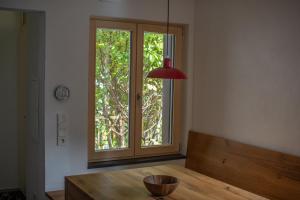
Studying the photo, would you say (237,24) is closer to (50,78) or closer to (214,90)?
(214,90)

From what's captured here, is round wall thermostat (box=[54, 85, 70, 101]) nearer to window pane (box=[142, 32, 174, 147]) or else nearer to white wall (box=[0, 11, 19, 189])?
window pane (box=[142, 32, 174, 147])

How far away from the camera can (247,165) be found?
344cm

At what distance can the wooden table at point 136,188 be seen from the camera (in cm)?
269

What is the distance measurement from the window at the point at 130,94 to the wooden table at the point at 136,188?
2.88ft

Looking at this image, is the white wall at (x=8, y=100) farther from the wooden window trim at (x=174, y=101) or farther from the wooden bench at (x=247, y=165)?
Result: the wooden bench at (x=247, y=165)

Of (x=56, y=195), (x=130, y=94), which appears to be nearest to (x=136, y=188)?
(x=56, y=195)

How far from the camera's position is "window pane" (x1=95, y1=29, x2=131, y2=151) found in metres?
4.03

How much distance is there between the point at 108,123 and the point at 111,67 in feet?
1.81

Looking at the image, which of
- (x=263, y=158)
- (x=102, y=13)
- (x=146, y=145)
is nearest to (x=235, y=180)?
(x=263, y=158)

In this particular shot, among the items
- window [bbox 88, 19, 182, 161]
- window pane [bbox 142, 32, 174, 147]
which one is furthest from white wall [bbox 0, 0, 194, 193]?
window pane [bbox 142, 32, 174, 147]

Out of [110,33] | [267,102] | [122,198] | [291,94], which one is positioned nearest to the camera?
[122,198]

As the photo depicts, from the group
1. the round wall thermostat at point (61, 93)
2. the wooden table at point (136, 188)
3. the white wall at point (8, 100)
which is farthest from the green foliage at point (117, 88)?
the white wall at point (8, 100)

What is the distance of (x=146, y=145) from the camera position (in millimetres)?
4344

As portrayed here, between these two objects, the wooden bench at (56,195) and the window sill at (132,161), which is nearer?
the wooden bench at (56,195)
